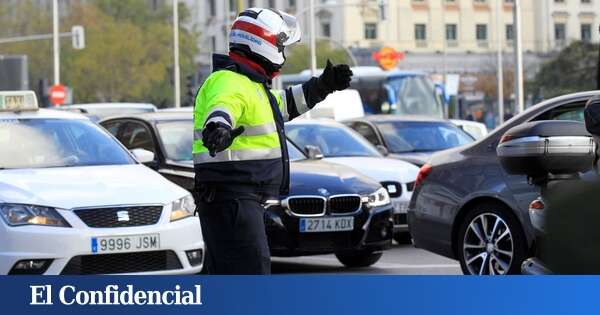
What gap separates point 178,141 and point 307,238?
2.32m

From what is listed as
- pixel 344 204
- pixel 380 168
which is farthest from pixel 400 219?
pixel 344 204

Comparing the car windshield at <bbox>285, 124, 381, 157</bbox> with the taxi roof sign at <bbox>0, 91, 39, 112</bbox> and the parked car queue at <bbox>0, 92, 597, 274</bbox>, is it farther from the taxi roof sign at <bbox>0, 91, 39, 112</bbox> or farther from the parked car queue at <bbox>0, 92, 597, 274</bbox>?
the taxi roof sign at <bbox>0, 91, 39, 112</bbox>

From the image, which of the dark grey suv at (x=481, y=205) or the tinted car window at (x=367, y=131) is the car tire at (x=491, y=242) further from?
the tinted car window at (x=367, y=131)

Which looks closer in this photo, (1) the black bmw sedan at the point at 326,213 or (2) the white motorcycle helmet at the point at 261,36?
(2) the white motorcycle helmet at the point at 261,36

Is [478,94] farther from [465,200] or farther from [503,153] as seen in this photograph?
[503,153]

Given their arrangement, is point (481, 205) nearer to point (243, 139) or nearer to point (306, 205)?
point (306, 205)

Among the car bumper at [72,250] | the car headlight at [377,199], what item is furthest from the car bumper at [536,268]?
the car headlight at [377,199]

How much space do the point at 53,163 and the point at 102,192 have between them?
988mm

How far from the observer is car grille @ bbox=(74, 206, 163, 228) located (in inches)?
389

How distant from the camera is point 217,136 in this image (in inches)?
222

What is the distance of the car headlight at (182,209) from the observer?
10453 mm

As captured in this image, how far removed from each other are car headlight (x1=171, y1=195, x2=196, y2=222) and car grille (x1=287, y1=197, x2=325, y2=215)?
1844 mm

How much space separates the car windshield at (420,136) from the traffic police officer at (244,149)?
43.4ft

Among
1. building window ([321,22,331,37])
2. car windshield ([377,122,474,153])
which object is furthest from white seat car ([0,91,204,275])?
building window ([321,22,331,37])
